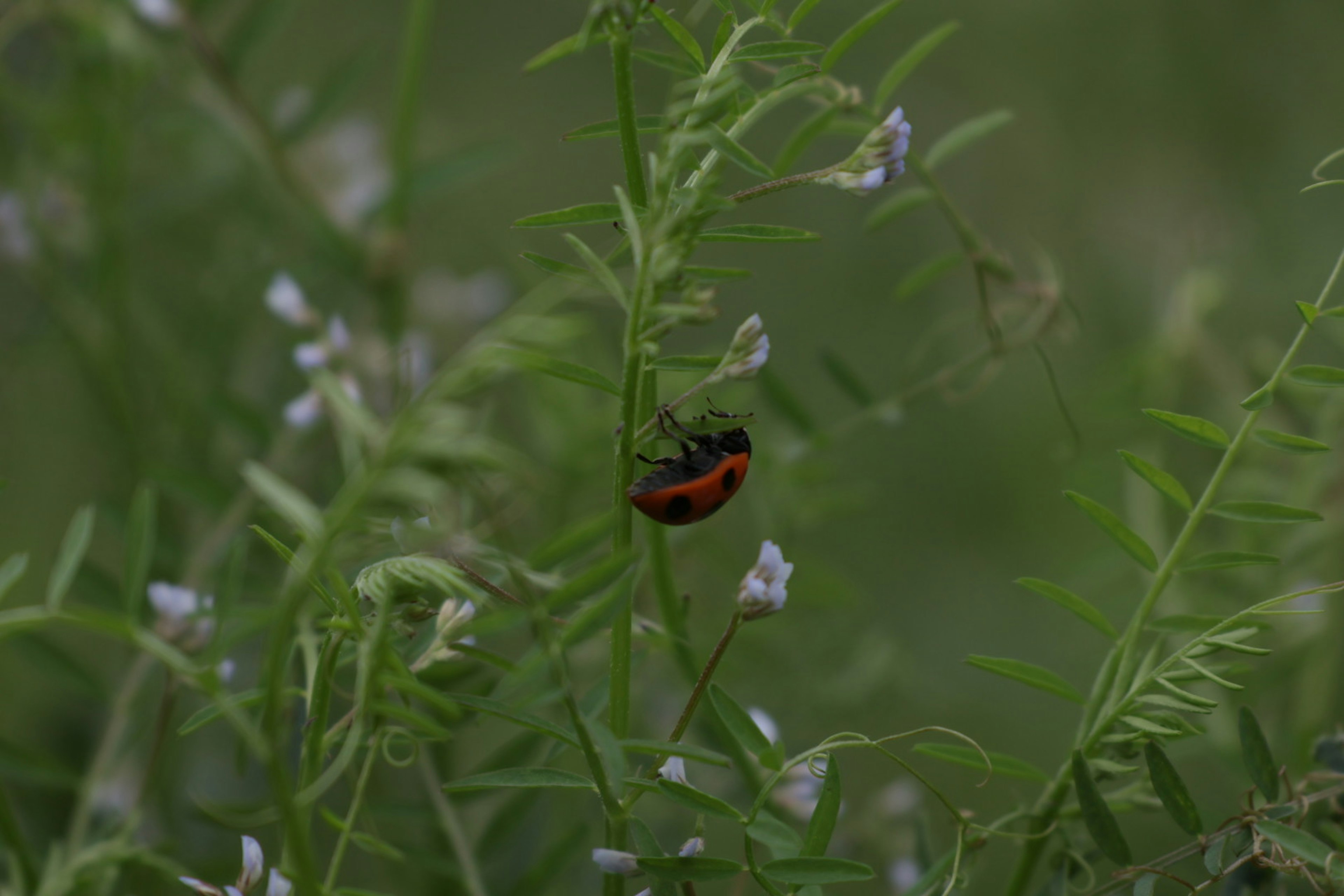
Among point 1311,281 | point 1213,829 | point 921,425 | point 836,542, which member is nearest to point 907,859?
point 1213,829

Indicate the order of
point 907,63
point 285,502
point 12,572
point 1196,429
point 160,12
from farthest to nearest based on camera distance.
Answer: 1. point 160,12
2. point 907,63
3. point 1196,429
4. point 12,572
5. point 285,502

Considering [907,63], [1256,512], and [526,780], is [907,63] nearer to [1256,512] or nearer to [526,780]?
[1256,512]

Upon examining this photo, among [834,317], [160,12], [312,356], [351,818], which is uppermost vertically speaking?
[160,12]

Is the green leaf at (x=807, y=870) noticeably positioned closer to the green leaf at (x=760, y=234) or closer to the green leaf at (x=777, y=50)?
the green leaf at (x=760, y=234)

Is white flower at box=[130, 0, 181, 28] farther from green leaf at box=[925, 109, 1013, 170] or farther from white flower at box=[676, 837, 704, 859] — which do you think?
white flower at box=[676, 837, 704, 859]

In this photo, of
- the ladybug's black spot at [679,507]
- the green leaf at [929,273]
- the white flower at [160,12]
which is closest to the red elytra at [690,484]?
the ladybug's black spot at [679,507]

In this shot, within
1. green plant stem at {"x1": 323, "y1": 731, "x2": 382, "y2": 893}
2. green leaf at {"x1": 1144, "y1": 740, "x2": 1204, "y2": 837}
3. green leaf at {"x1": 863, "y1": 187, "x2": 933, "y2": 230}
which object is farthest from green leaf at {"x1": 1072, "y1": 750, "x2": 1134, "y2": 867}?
→ green leaf at {"x1": 863, "y1": 187, "x2": 933, "y2": 230}

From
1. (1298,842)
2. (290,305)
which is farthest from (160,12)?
(1298,842)

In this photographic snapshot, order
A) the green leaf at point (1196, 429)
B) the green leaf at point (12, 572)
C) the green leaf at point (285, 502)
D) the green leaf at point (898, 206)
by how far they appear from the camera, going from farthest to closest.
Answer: the green leaf at point (898, 206) < the green leaf at point (1196, 429) < the green leaf at point (12, 572) < the green leaf at point (285, 502)
